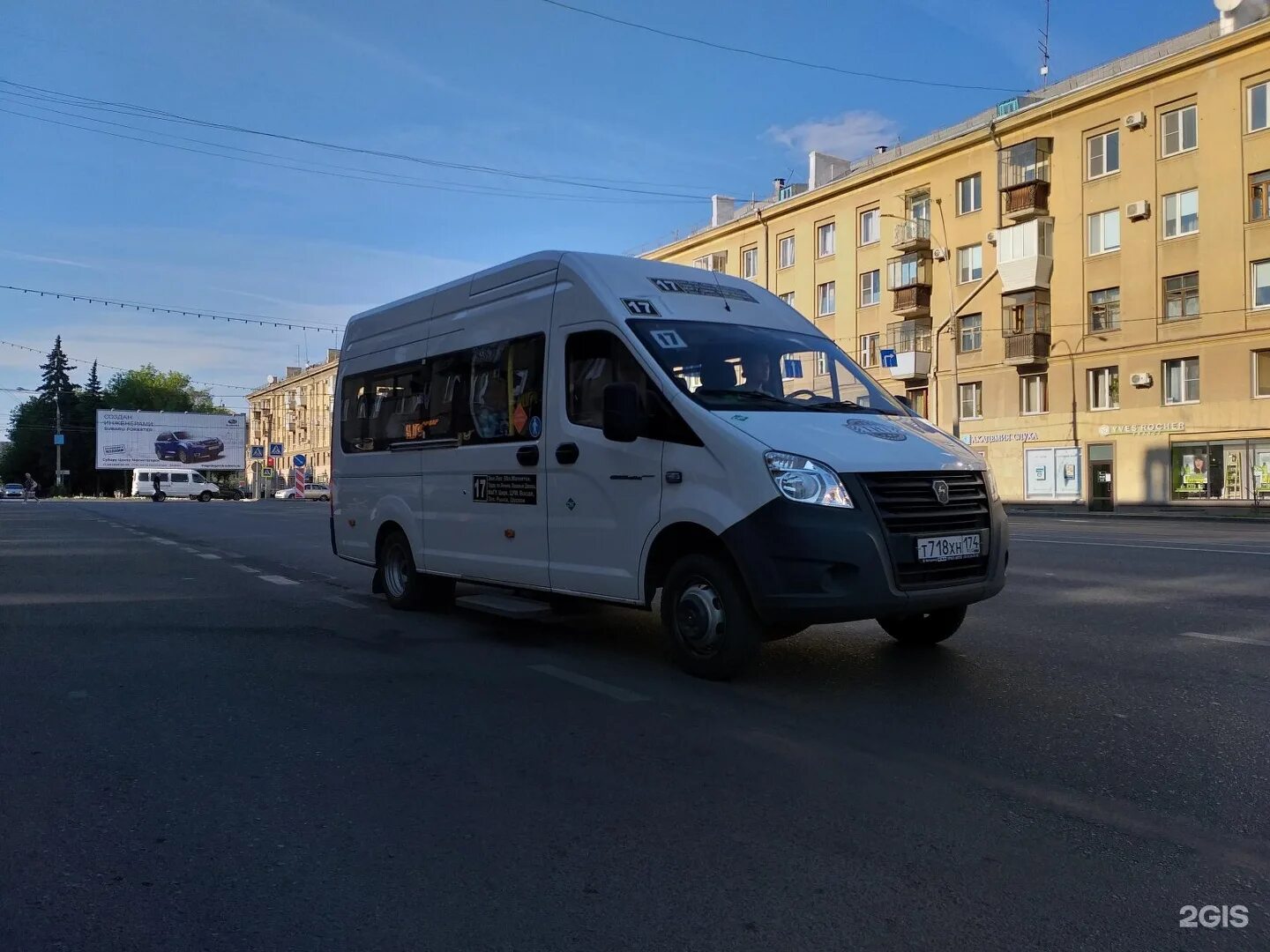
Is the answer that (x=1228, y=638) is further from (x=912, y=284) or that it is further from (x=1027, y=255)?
(x=912, y=284)

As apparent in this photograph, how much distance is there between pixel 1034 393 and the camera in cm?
3931

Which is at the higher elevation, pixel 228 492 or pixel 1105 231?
pixel 1105 231

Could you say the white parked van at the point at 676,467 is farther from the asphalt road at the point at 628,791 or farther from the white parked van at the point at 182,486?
the white parked van at the point at 182,486

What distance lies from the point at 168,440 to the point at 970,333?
64.6 meters

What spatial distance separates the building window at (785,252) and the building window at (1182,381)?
20074 mm

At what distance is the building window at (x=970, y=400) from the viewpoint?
41.3 metres

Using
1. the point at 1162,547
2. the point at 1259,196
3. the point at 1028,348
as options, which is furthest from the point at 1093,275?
the point at 1162,547

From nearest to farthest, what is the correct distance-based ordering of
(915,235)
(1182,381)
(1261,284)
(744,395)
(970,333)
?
(744,395)
(1261,284)
(1182,381)
(970,333)
(915,235)

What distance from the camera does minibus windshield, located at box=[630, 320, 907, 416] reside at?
229 inches

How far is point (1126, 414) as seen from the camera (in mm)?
35812

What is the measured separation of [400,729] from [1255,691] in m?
4.35

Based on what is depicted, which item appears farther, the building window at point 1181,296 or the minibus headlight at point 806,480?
the building window at point 1181,296


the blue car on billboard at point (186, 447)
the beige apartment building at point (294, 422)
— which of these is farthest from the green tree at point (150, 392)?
the blue car on billboard at point (186, 447)

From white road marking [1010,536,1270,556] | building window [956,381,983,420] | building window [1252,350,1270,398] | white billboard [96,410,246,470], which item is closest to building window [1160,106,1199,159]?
building window [1252,350,1270,398]
